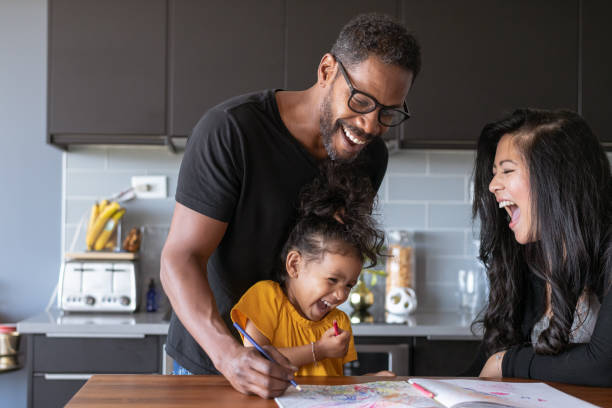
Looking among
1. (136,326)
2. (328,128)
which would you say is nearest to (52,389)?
(136,326)

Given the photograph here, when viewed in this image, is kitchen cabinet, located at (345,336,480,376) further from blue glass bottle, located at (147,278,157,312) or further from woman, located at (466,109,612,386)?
blue glass bottle, located at (147,278,157,312)

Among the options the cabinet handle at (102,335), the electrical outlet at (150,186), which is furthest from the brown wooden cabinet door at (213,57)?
the cabinet handle at (102,335)

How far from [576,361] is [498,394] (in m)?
0.23

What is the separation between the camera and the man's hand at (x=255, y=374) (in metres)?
1.03

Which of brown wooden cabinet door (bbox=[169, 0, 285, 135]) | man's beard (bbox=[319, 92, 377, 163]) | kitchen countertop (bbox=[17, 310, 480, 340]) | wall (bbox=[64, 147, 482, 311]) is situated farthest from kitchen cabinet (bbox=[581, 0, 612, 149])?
man's beard (bbox=[319, 92, 377, 163])

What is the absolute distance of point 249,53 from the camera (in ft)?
8.83

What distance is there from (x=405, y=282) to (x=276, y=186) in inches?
63.1

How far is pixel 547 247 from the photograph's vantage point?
→ 4.69ft

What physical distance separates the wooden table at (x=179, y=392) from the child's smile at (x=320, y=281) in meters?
0.32

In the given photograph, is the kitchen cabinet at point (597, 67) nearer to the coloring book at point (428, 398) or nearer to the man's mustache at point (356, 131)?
the man's mustache at point (356, 131)

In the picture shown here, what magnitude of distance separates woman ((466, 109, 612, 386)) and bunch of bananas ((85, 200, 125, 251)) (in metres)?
1.68

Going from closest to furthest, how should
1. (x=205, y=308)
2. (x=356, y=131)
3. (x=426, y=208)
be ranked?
(x=205, y=308) → (x=356, y=131) → (x=426, y=208)

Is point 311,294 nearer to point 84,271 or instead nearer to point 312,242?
point 312,242

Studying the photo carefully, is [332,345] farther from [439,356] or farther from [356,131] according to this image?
[439,356]
